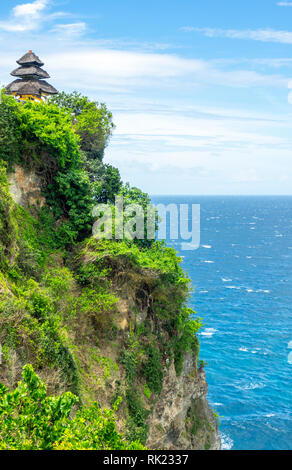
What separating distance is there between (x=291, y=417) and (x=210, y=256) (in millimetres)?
71982

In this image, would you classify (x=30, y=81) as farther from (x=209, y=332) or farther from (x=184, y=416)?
(x=209, y=332)

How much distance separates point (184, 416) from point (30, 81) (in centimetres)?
3791

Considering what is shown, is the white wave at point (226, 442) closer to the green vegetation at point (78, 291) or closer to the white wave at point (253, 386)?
the white wave at point (253, 386)

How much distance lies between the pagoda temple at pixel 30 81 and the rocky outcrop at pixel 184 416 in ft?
105

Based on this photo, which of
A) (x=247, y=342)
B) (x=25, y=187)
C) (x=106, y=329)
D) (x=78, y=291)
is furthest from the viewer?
(x=247, y=342)

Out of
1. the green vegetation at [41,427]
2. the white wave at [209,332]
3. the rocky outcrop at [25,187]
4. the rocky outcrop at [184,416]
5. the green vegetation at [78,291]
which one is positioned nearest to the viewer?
the green vegetation at [41,427]

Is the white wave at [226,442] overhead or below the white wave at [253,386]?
below

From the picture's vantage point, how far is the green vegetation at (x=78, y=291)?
70.0 feet

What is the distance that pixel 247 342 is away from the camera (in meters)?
61.4

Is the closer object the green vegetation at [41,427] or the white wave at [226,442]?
the green vegetation at [41,427]

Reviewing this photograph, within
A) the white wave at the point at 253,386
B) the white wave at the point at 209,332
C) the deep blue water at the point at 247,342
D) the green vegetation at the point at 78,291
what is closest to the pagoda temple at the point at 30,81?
the green vegetation at the point at 78,291

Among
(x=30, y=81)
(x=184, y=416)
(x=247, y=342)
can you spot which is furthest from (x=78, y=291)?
(x=247, y=342)

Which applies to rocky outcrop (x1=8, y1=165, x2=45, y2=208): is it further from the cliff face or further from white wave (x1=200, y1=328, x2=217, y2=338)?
white wave (x1=200, y1=328, x2=217, y2=338)

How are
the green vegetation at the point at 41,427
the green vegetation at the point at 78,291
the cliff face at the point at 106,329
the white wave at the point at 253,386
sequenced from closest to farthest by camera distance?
the green vegetation at the point at 41,427, the cliff face at the point at 106,329, the green vegetation at the point at 78,291, the white wave at the point at 253,386
